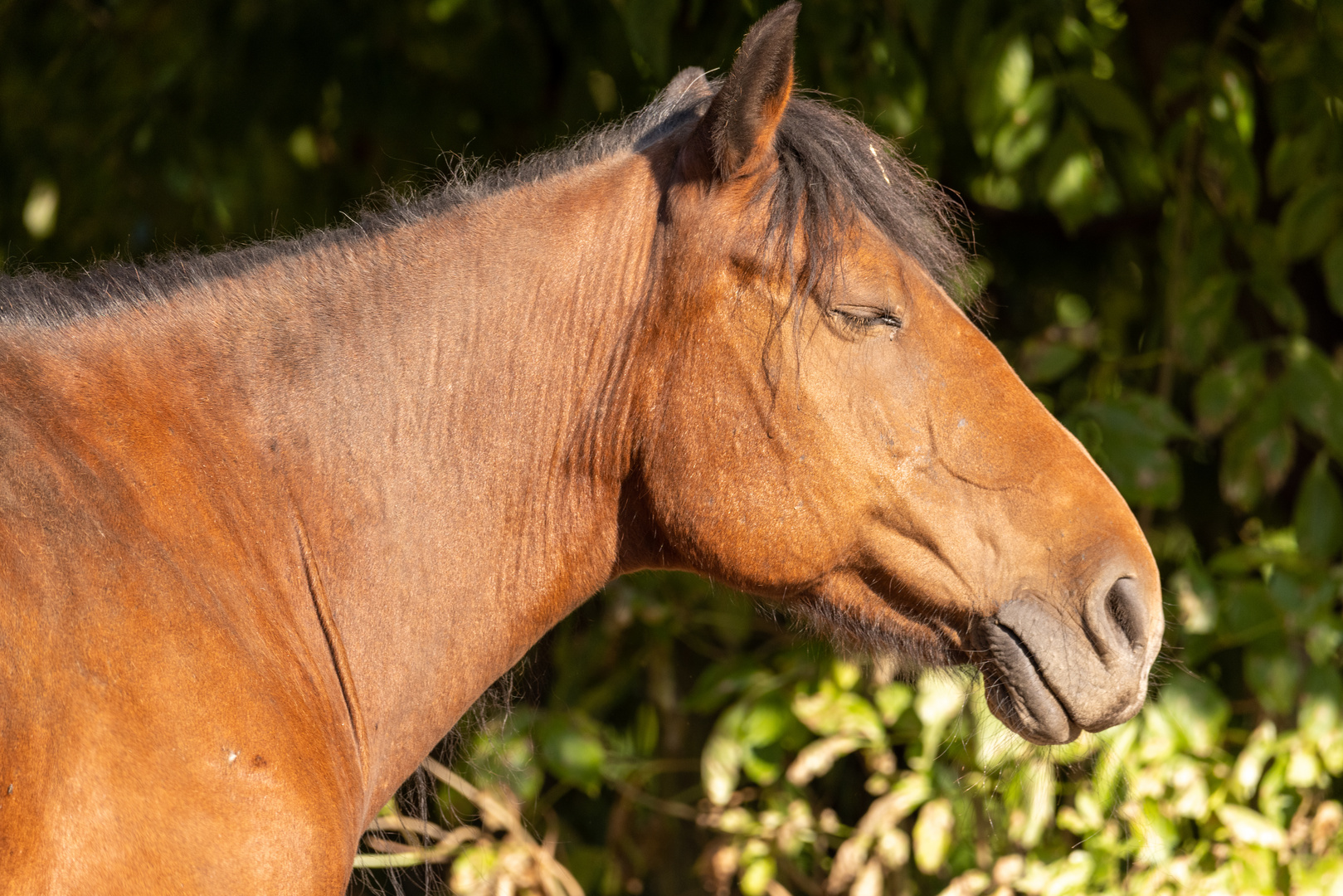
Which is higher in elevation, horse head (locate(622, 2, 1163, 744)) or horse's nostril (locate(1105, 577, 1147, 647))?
horse head (locate(622, 2, 1163, 744))

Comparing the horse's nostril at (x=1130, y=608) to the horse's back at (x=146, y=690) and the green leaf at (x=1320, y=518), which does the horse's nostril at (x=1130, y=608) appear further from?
the green leaf at (x=1320, y=518)

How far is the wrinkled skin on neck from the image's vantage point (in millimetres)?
1815

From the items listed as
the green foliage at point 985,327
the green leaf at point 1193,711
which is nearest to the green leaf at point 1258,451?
the green foliage at point 985,327

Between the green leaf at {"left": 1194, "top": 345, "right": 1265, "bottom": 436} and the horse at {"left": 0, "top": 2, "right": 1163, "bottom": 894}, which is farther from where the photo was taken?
the green leaf at {"left": 1194, "top": 345, "right": 1265, "bottom": 436}

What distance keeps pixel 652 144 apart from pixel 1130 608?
111cm

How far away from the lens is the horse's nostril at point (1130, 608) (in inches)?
71.4

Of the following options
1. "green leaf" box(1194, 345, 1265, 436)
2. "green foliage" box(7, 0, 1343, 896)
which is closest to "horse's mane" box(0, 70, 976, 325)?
"green foliage" box(7, 0, 1343, 896)

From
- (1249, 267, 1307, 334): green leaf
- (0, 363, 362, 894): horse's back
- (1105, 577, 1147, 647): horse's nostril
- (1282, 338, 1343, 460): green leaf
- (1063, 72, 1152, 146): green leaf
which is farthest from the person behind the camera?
(1249, 267, 1307, 334): green leaf

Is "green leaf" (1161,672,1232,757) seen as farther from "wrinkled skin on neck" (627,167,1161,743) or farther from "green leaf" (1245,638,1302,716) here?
"wrinkled skin on neck" (627,167,1161,743)

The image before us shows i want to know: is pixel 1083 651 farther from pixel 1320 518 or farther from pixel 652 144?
pixel 1320 518

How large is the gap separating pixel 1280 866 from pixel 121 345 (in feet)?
10.5

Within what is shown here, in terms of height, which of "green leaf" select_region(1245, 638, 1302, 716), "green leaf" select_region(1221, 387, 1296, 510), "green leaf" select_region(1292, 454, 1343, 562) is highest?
Result: "green leaf" select_region(1221, 387, 1296, 510)

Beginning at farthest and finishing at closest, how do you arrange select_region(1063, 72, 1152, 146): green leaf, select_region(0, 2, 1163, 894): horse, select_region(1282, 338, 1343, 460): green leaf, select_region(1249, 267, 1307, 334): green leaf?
select_region(1249, 267, 1307, 334): green leaf → select_region(1063, 72, 1152, 146): green leaf → select_region(1282, 338, 1343, 460): green leaf → select_region(0, 2, 1163, 894): horse

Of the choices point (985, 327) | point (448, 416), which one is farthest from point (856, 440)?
point (985, 327)
